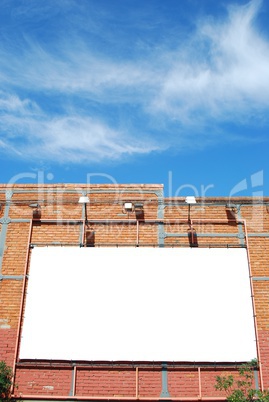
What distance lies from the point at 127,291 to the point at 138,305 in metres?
0.47

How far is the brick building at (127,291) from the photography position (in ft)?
31.6

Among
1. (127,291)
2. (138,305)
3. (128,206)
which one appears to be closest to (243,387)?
(138,305)

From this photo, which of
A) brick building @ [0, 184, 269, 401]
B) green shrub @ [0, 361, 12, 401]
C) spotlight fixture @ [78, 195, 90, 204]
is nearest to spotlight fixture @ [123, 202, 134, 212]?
brick building @ [0, 184, 269, 401]

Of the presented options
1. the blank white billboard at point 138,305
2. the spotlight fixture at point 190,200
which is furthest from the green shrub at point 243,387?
the spotlight fixture at point 190,200

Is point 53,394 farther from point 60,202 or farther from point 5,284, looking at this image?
point 60,202

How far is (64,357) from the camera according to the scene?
31.7 feet

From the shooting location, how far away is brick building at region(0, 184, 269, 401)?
31.6ft

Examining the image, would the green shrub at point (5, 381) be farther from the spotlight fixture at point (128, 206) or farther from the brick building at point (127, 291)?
the spotlight fixture at point (128, 206)

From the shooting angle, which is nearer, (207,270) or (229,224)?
(207,270)

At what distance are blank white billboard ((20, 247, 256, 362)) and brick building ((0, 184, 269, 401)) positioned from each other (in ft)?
0.09

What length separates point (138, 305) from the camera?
10.1 meters

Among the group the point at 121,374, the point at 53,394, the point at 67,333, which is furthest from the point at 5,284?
the point at 121,374

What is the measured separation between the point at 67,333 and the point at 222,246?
191 inches

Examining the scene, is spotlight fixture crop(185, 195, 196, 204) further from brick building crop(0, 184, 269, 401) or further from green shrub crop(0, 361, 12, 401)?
green shrub crop(0, 361, 12, 401)
